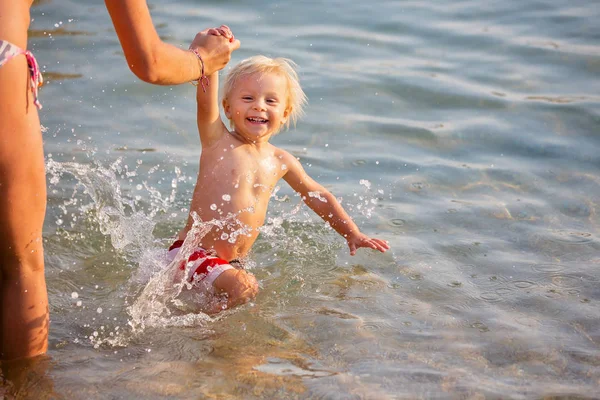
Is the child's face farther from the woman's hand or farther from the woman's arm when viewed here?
the woman's arm

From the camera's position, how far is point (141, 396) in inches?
124

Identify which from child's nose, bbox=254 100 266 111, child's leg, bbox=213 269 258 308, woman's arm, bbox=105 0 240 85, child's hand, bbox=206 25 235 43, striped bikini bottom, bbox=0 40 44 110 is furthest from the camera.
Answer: child's nose, bbox=254 100 266 111

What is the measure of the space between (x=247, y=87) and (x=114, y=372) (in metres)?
1.80

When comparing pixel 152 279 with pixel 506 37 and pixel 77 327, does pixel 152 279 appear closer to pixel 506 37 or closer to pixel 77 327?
pixel 77 327

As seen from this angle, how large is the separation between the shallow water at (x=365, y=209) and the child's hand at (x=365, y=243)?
15 cm

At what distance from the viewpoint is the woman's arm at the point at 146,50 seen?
9.55ft

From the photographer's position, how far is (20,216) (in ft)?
9.56

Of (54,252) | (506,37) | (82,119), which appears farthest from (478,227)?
(506,37)

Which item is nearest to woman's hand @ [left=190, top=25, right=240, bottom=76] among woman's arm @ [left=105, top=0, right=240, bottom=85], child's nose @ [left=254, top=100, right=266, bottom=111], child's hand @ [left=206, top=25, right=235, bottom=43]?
child's hand @ [left=206, top=25, right=235, bottom=43]

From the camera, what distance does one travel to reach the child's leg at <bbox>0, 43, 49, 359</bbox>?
2795 millimetres

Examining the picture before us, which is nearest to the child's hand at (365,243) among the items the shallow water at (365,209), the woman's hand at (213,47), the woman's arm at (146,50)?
the shallow water at (365,209)

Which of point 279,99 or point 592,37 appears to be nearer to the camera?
point 279,99

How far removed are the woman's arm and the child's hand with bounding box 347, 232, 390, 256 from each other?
4.82 ft

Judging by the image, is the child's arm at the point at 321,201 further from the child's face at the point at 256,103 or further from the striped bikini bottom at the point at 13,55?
the striped bikini bottom at the point at 13,55
